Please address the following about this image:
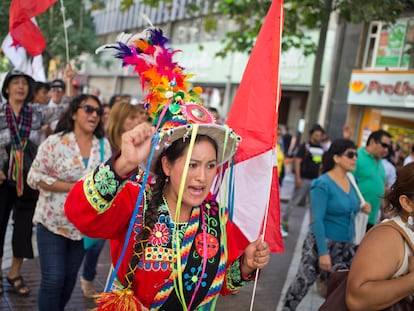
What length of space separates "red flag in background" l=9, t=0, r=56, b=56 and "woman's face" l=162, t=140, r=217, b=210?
2755 millimetres

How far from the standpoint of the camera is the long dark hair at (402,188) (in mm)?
2467

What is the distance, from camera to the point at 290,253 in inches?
282

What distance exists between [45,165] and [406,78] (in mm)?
13551

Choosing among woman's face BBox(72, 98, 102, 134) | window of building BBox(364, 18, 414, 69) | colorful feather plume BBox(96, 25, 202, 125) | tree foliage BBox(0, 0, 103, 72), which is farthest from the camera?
window of building BBox(364, 18, 414, 69)

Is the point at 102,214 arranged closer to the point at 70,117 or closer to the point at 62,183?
the point at 62,183

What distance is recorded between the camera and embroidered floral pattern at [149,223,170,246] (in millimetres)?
2168

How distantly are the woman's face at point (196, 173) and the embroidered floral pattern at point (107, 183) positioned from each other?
0.38m

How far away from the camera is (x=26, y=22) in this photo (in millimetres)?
5066

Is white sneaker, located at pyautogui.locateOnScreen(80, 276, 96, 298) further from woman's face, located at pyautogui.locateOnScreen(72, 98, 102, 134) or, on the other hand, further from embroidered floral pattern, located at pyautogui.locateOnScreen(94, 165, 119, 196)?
embroidered floral pattern, located at pyautogui.locateOnScreen(94, 165, 119, 196)

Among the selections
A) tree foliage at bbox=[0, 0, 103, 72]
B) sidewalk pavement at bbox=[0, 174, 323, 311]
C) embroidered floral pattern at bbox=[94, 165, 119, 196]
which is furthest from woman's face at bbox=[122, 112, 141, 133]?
tree foliage at bbox=[0, 0, 103, 72]

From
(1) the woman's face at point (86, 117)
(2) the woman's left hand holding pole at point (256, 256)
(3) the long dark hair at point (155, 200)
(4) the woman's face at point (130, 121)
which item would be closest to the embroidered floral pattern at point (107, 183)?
(3) the long dark hair at point (155, 200)

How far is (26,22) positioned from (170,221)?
3756 mm

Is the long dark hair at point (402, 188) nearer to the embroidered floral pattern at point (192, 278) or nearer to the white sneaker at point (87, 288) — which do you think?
the embroidered floral pattern at point (192, 278)

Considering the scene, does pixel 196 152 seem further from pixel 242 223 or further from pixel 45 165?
pixel 45 165
